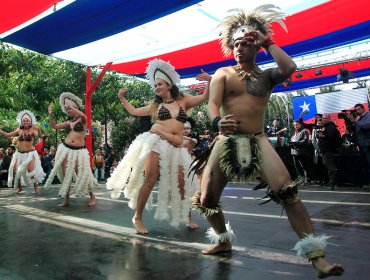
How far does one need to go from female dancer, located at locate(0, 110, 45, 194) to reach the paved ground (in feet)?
7.48

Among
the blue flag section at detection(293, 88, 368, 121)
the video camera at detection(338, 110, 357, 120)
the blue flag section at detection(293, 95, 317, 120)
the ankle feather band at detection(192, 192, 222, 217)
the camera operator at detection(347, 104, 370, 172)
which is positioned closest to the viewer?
the ankle feather band at detection(192, 192, 222, 217)

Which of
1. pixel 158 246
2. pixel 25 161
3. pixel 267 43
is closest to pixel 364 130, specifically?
pixel 267 43

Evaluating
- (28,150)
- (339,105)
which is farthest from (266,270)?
(339,105)

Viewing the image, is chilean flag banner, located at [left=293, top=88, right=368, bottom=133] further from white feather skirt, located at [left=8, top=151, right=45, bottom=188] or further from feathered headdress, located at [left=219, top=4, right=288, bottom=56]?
feathered headdress, located at [left=219, top=4, right=288, bottom=56]

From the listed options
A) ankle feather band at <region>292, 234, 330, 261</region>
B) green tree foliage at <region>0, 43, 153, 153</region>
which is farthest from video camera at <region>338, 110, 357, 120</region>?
green tree foliage at <region>0, 43, 153, 153</region>

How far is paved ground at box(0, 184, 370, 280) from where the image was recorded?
226 cm

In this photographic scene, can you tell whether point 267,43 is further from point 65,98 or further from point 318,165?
point 318,165

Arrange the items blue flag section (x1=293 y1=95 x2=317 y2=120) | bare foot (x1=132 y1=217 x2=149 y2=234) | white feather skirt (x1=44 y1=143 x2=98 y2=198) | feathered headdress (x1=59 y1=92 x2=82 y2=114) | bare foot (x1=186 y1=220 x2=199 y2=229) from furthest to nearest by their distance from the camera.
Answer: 1. blue flag section (x1=293 y1=95 x2=317 y2=120)
2. feathered headdress (x1=59 y1=92 x2=82 y2=114)
3. white feather skirt (x1=44 y1=143 x2=98 y2=198)
4. bare foot (x1=186 y1=220 x2=199 y2=229)
5. bare foot (x1=132 y1=217 x2=149 y2=234)

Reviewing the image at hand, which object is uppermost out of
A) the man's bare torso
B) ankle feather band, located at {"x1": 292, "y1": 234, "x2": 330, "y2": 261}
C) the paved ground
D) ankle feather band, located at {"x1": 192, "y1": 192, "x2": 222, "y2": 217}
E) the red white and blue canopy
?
the red white and blue canopy

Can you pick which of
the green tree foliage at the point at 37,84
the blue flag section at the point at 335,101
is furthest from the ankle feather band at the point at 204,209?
the green tree foliage at the point at 37,84

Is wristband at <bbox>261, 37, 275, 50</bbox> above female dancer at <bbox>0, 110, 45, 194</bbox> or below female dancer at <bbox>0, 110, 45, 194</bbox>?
above

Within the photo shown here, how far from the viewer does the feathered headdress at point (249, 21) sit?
248 centimetres

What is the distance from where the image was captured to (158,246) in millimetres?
2895

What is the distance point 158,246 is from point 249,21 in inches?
75.9
